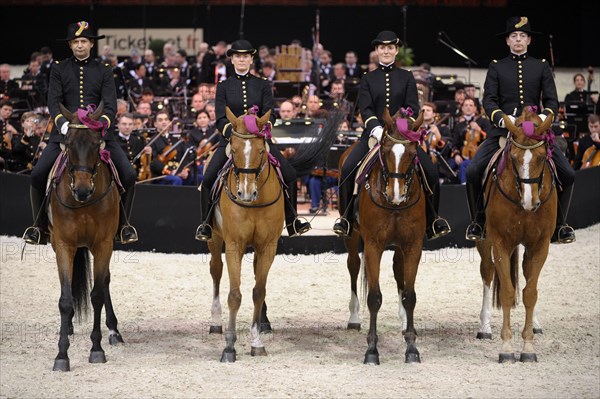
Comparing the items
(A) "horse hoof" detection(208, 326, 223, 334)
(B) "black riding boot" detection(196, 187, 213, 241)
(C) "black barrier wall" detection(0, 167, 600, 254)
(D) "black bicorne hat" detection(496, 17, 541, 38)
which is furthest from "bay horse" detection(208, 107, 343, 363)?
(C) "black barrier wall" detection(0, 167, 600, 254)

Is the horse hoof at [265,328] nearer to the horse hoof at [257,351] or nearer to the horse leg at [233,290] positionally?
the horse hoof at [257,351]

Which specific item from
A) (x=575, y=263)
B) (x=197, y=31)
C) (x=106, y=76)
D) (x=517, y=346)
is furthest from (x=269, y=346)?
(x=197, y=31)

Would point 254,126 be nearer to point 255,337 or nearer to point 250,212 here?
point 250,212

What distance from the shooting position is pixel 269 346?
8.87m

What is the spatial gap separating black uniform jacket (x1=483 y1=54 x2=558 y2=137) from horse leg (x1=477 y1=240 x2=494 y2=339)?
42.7 inches

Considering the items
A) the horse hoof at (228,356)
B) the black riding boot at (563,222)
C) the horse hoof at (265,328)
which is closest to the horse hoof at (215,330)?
the horse hoof at (265,328)

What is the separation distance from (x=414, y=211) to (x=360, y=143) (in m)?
0.94

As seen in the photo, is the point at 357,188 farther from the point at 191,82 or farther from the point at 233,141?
the point at 191,82

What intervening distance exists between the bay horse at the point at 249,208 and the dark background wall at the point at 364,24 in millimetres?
16441

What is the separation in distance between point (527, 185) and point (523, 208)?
0.90ft

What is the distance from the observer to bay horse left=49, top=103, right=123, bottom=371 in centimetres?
781

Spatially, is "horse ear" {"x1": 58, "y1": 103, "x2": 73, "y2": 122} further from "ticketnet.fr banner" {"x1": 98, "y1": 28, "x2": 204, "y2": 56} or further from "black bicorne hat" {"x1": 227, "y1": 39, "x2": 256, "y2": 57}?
"ticketnet.fr banner" {"x1": 98, "y1": 28, "x2": 204, "y2": 56}

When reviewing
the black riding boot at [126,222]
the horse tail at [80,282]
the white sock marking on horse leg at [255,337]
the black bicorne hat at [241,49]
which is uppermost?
the black bicorne hat at [241,49]

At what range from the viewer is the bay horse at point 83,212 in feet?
25.6
